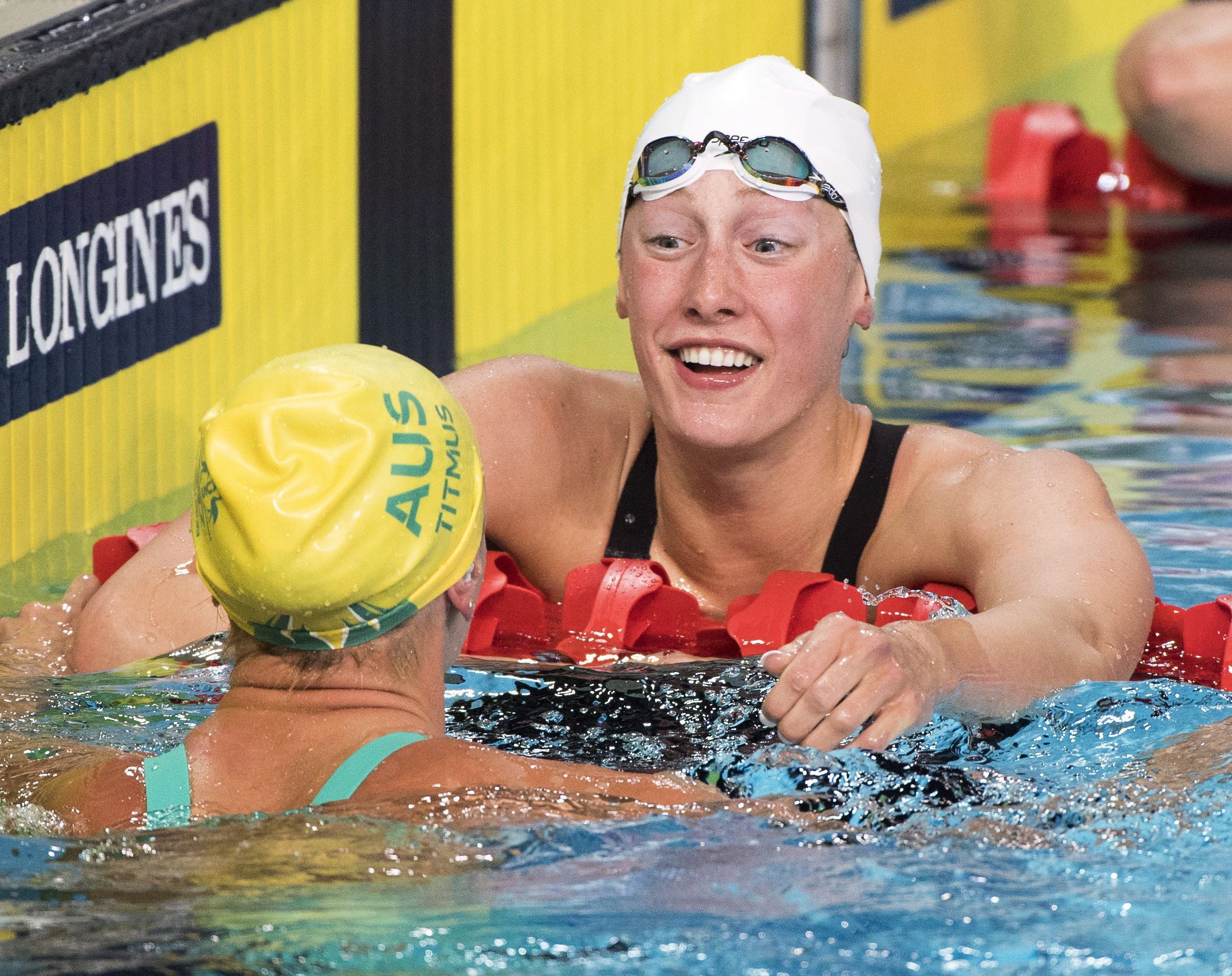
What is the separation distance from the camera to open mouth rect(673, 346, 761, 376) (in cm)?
359

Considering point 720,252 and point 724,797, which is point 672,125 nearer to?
point 720,252

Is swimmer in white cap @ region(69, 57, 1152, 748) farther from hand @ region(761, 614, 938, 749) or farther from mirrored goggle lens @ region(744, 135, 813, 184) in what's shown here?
hand @ region(761, 614, 938, 749)

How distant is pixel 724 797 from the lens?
2688 millimetres

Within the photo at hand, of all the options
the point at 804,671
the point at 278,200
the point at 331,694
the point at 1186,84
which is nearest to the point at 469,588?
the point at 331,694

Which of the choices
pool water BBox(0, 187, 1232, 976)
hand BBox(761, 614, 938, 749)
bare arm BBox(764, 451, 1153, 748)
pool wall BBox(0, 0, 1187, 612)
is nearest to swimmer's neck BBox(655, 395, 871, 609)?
bare arm BBox(764, 451, 1153, 748)

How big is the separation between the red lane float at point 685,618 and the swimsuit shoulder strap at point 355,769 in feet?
3.83

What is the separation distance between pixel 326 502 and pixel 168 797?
1.51ft

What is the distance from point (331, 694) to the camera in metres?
2.52

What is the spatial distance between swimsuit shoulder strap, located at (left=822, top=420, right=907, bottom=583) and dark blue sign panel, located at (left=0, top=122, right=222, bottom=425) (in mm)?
2099

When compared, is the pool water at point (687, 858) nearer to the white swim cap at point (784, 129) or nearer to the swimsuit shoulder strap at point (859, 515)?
the swimsuit shoulder strap at point (859, 515)

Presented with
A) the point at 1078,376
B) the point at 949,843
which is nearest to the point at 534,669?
the point at 949,843

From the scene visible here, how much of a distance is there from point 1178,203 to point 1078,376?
4.04 m

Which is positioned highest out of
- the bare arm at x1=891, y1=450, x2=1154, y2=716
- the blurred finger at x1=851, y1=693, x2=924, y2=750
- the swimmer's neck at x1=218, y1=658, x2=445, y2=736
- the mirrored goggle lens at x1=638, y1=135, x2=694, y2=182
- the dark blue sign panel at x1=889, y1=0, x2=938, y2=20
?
the mirrored goggle lens at x1=638, y1=135, x2=694, y2=182

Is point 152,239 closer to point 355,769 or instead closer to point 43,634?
point 43,634
